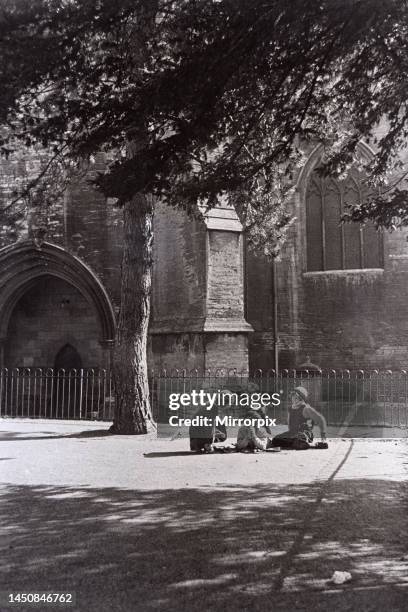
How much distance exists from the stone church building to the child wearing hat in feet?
13.6

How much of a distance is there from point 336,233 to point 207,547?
501 inches

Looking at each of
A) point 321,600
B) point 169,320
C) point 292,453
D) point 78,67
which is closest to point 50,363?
point 169,320

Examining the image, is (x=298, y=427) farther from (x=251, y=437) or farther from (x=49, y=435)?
(x=49, y=435)

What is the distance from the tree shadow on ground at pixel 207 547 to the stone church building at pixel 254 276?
779 centimetres

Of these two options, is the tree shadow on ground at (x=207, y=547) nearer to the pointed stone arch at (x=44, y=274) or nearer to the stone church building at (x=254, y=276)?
the stone church building at (x=254, y=276)

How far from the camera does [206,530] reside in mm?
4426

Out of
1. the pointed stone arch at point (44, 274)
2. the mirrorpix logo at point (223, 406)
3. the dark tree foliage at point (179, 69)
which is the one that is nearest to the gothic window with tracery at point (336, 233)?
the pointed stone arch at point (44, 274)

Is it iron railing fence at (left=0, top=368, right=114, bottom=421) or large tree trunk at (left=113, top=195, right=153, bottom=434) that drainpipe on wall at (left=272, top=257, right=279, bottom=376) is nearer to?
iron railing fence at (left=0, top=368, right=114, bottom=421)

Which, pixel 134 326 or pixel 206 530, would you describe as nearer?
pixel 206 530

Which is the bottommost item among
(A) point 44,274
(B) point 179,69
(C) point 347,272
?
(B) point 179,69

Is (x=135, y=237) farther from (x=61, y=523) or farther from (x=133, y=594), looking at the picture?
(x=133, y=594)

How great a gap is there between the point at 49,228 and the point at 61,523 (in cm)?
1276

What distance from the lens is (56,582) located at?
10.8 feet

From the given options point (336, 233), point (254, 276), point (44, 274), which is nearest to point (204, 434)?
point (254, 276)
